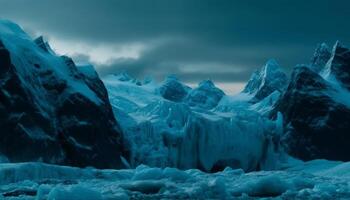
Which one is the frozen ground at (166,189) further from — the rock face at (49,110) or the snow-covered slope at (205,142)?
the snow-covered slope at (205,142)

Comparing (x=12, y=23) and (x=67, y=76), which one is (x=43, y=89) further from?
(x=12, y=23)

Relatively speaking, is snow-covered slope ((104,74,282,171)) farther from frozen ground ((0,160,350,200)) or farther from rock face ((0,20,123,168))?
frozen ground ((0,160,350,200))

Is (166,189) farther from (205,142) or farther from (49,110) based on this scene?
(49,110)

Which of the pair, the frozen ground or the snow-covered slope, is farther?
the snow-covered slope

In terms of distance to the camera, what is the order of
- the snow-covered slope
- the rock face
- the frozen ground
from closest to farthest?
the frozen ground → the rock face → the snow-covered slope

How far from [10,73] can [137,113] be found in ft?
146

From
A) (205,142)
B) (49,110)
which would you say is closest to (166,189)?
(205,142)

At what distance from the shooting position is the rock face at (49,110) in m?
124

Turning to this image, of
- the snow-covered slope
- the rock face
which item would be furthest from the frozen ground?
the snow-covered slope

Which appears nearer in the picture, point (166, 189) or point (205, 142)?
point (166, 189)

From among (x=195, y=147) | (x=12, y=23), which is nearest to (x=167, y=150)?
(x=195, y=147)

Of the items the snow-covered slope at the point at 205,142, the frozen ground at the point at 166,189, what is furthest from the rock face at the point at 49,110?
the frozen ground at the point at 166,189

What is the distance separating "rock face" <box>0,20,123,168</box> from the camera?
124m

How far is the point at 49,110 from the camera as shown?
136750mm
